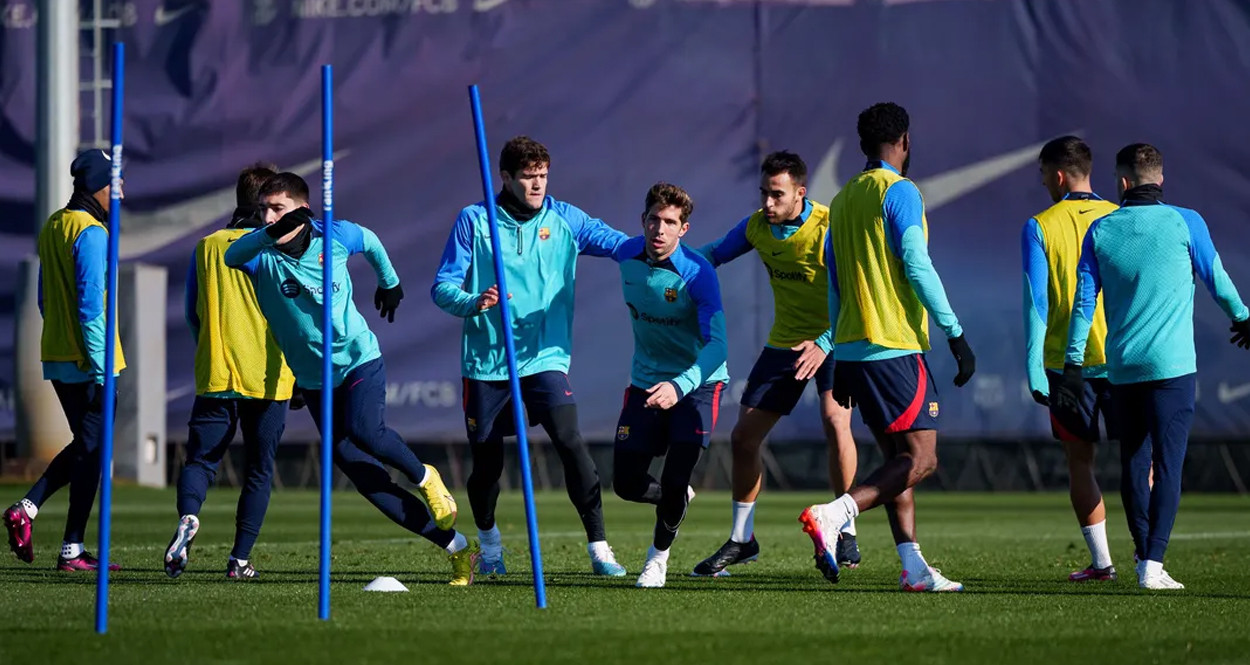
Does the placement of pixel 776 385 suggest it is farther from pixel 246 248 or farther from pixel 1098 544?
pixel 246 248

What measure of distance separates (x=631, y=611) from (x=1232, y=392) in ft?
44.9

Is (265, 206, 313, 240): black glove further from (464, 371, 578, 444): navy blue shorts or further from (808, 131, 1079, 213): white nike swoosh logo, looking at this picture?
(808, 131, 1079, 213): white nike swoosh logo

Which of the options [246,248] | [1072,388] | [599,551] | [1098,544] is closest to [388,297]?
[246,248]

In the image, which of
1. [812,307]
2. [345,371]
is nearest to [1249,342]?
[812,307]

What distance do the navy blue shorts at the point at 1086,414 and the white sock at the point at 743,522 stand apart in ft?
4.96

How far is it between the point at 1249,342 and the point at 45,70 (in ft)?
47.6

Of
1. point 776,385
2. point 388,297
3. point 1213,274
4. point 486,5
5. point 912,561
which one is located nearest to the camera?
point 912,561

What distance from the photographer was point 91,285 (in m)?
8.84

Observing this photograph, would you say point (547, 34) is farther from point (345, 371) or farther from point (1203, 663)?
point (1203, 663)

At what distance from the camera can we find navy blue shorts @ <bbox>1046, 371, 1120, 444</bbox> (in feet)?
26.6

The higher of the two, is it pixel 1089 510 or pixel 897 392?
pixel 897 392

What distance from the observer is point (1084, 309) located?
7750mm

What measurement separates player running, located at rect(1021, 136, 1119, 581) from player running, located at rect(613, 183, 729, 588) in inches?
59.2

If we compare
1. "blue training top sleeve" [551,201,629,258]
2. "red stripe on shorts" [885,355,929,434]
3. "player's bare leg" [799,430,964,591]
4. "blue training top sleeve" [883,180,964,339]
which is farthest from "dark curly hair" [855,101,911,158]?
"blue training top sleeve" [551,201,629,258]
